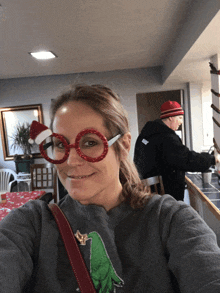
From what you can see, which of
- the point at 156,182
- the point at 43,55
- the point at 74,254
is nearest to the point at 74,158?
the point at 74,254

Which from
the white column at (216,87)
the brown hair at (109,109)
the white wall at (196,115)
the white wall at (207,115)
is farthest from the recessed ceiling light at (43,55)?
the brown hair at (109,109)

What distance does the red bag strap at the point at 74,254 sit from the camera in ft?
2.20

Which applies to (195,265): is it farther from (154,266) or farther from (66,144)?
(66,144)

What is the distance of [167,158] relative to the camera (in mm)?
2338

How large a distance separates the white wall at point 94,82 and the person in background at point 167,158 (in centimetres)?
278

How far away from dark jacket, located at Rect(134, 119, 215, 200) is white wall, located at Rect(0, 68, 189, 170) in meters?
2.78

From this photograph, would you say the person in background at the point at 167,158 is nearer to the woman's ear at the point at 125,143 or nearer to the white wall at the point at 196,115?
the woman's ear at the point at 125,143

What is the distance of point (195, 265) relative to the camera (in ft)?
2.03

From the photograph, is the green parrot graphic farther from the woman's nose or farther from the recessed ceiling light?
the recessed ceiling light

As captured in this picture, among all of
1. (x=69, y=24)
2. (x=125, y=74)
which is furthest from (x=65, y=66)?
(x=69, y=24)

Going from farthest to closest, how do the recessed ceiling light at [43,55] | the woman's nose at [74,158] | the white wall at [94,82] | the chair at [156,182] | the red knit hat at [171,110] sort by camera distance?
the white wall at [94,82] < the recessed ceiling light at [43,55] < the red knit hat at [171,110] < the chair at [156,182] < the woman's nose at [74,158]

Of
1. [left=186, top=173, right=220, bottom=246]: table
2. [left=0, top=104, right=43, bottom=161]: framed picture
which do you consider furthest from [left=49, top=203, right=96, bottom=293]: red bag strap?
[left=0, top=104, right=43, bottom=161]: framed picture

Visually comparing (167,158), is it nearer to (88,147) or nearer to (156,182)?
(156,182)

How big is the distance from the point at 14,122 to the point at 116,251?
531 centimetres
